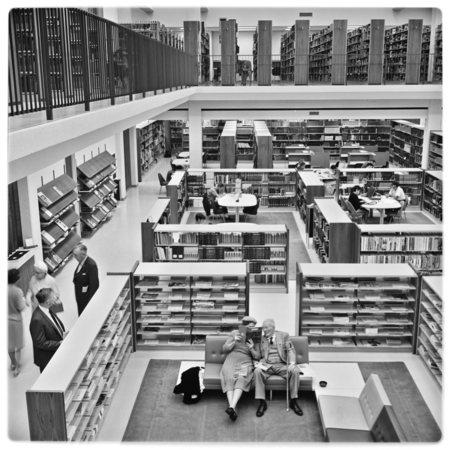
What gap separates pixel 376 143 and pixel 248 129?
5.46 m

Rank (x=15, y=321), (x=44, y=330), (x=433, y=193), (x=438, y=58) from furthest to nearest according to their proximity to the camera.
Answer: (x=438, y=58), (x=433, y=193), (x=15, y=321), (x=44, y=330)

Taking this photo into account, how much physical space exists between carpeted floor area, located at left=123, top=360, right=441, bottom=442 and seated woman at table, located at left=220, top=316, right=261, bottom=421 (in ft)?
0.61

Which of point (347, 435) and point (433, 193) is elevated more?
point (433, 193)

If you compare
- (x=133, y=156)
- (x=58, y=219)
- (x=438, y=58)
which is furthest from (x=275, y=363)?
(x=438, y=58)

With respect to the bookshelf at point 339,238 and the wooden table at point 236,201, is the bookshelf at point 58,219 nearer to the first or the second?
the wooden table at point 236,201

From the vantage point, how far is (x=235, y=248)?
9383 mm

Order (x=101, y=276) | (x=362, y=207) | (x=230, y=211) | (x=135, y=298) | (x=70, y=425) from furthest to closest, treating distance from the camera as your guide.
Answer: (x=230, y=211), (x=362, y=207), (x=101, y=276), (x=135, y=298), (x=70, y=425)

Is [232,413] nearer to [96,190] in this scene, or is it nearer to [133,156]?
[96,190]

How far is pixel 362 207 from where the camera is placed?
12281 millimetres

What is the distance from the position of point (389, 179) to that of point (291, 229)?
151 inches

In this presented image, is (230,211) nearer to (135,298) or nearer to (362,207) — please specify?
(362,207)

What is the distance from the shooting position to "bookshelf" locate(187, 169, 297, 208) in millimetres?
14859

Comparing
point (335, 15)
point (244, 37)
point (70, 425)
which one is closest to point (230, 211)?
point (70, 425)

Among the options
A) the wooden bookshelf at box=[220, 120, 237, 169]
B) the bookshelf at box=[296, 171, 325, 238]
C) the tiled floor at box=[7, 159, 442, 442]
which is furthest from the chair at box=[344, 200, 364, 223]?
the wooden bookshelf at box=[220, 120, 237, 169]
